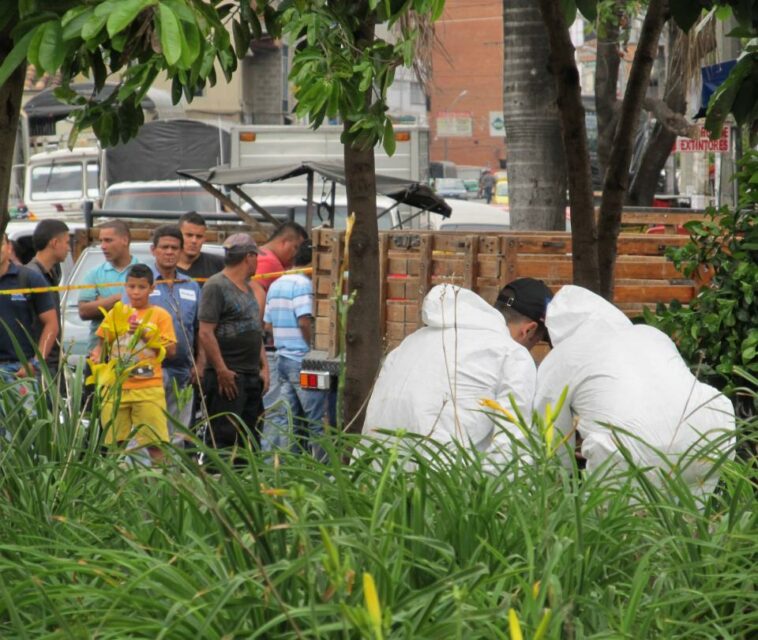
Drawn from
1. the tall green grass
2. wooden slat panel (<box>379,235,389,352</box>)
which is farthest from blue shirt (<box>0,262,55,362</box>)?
the tall green grass

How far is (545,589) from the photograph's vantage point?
9.72 ft

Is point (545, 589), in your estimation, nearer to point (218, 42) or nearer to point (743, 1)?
point (218, 42)

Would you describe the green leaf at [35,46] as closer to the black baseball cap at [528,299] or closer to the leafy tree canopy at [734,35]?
the leafy tree canopy at [734,35]

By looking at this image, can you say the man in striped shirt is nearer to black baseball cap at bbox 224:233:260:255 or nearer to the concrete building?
black baseball cap at bbox 224:233:260:255

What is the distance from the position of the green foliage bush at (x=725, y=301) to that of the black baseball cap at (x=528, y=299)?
823 mm

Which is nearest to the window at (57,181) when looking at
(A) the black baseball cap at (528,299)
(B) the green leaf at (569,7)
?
(A) the black baseball cap at (528,299)

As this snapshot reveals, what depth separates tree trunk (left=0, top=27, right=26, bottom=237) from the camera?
4.08 m

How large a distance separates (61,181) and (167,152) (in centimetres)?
479

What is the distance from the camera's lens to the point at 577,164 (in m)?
7.73

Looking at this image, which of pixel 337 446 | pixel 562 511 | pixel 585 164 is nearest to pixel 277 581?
pixel 562 511

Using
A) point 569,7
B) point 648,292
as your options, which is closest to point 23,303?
point 648,292

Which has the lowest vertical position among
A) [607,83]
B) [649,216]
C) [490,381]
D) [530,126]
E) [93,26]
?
[490,381]

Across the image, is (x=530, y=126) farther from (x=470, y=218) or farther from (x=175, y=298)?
(x=470, y=218)

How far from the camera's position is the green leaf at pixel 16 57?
357 cm
